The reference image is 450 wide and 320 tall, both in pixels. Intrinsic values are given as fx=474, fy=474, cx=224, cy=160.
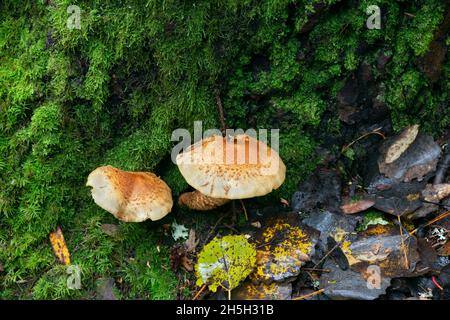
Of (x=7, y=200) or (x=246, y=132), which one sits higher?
(x=246, y=132)

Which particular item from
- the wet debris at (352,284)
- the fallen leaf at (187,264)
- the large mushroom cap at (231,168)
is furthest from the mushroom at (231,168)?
the wet debris at (352,284)

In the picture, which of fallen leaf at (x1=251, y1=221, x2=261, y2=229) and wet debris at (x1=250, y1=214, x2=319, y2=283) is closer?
wet debris at (x1=250, y1=214, x2=319, y2=283)

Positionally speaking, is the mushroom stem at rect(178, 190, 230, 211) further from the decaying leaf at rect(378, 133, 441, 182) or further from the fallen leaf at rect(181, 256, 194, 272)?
the decaying leaf at rect(378, 133, 441, 182)

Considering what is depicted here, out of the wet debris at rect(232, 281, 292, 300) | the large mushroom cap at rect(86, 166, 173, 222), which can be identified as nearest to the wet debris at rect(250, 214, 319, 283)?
the wet debris at rect(232, 281, 292, 300)

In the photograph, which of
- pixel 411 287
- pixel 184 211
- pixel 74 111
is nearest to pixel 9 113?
pixel 74 111

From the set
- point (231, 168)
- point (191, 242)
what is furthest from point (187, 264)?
point (231, 168)

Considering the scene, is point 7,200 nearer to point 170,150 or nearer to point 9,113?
point 9,113

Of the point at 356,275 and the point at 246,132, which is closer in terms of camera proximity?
the point at 356,275

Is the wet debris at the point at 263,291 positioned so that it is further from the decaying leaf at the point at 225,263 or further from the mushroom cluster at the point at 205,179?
the mushroom cluster at the point at 205,179
